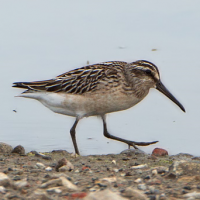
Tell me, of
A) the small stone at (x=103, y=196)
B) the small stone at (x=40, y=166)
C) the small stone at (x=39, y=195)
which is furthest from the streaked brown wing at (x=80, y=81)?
the small stone at (x=103, y=196)

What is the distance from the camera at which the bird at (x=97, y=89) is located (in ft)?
30.2

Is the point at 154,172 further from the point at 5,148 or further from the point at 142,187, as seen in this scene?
the point at 5,148

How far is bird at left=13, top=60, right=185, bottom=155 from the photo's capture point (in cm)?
921

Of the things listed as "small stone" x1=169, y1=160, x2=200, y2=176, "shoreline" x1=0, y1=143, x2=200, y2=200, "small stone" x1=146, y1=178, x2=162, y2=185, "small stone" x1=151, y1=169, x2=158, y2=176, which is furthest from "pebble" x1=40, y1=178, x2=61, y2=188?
"small stone" x1=169, y1=160, x2=200, y2=176

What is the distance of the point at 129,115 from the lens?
11.1m

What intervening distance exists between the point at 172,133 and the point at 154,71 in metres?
1.37

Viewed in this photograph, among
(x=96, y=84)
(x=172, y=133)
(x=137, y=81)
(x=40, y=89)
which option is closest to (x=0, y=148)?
(x=40, y=89)

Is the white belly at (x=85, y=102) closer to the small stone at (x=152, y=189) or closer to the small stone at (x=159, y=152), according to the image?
the small stone at (x=159, y=152)

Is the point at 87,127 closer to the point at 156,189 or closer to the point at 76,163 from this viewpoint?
the point at 76,163

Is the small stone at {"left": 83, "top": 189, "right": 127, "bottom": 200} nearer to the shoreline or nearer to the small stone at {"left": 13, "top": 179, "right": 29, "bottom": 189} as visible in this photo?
the shoreline

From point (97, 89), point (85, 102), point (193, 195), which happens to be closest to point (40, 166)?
point (85, 102)

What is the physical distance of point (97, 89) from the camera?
9.23 meters

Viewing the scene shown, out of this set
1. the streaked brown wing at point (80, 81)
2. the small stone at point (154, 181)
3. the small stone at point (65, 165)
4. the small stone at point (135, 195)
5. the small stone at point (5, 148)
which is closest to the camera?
the small stone at point (135, 195)

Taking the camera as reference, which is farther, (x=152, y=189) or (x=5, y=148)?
(x=5, y=148)
